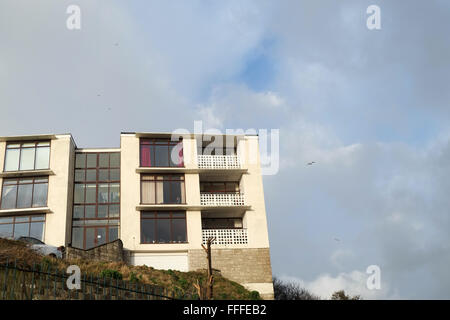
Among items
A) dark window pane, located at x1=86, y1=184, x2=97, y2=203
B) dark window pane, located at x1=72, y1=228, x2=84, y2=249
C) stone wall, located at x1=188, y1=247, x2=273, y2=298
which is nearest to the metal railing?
stone wall, located at x1=188, y1=247, x2=273, y2=298

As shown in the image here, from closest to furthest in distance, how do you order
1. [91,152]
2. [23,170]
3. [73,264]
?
[73,264], [23,170], [91,152]

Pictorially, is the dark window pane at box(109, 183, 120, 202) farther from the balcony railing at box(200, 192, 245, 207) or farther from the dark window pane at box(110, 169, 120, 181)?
the balcony railing at box(200, 192, 245, 207)

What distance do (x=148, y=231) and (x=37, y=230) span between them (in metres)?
7.74

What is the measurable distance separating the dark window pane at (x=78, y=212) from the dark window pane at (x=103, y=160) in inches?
144

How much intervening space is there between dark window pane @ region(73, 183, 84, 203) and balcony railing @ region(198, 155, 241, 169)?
361 inches

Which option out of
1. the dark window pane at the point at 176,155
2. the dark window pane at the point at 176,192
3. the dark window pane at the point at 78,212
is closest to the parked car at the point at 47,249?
the dark window pane at the point at 78,212

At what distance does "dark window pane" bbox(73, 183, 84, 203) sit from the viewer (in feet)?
125

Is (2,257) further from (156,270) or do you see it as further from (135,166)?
(135,166)

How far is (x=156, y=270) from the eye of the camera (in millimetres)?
34375

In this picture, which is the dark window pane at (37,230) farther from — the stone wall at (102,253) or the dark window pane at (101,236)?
the stone wall at (102,253)

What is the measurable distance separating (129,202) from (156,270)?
5.84 meters

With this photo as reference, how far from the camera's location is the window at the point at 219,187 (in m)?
40.6

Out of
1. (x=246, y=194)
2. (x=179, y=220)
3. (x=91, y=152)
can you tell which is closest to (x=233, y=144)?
(x=246, y=194)
